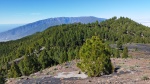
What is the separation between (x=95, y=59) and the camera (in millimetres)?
38000

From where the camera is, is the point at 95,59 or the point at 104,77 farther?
the point at 95,59

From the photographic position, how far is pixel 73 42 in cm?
16375

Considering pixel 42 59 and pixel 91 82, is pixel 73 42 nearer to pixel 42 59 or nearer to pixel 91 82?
pixel 42 59

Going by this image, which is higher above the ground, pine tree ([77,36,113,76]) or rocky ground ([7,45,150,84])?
pine tree ([77,36,113,76])

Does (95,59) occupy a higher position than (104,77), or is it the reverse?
(95,59)

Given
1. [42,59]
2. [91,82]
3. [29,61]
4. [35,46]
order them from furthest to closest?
[35,46] → [42,59] → [29,61] → [91,82]


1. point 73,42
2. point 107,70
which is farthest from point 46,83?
point 73,42

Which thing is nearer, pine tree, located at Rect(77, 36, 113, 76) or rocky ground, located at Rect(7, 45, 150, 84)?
rocky ground, located at Rect(7, 45, 150, 84)

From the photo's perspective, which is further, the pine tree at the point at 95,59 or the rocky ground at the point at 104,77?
the pine tree at the point at 95,59

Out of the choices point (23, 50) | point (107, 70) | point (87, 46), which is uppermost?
point (87, 46)

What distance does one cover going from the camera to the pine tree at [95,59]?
37.8 m

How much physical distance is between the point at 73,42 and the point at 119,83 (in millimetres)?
135961

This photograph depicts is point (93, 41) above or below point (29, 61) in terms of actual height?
above

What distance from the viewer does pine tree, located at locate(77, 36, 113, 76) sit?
124ft
